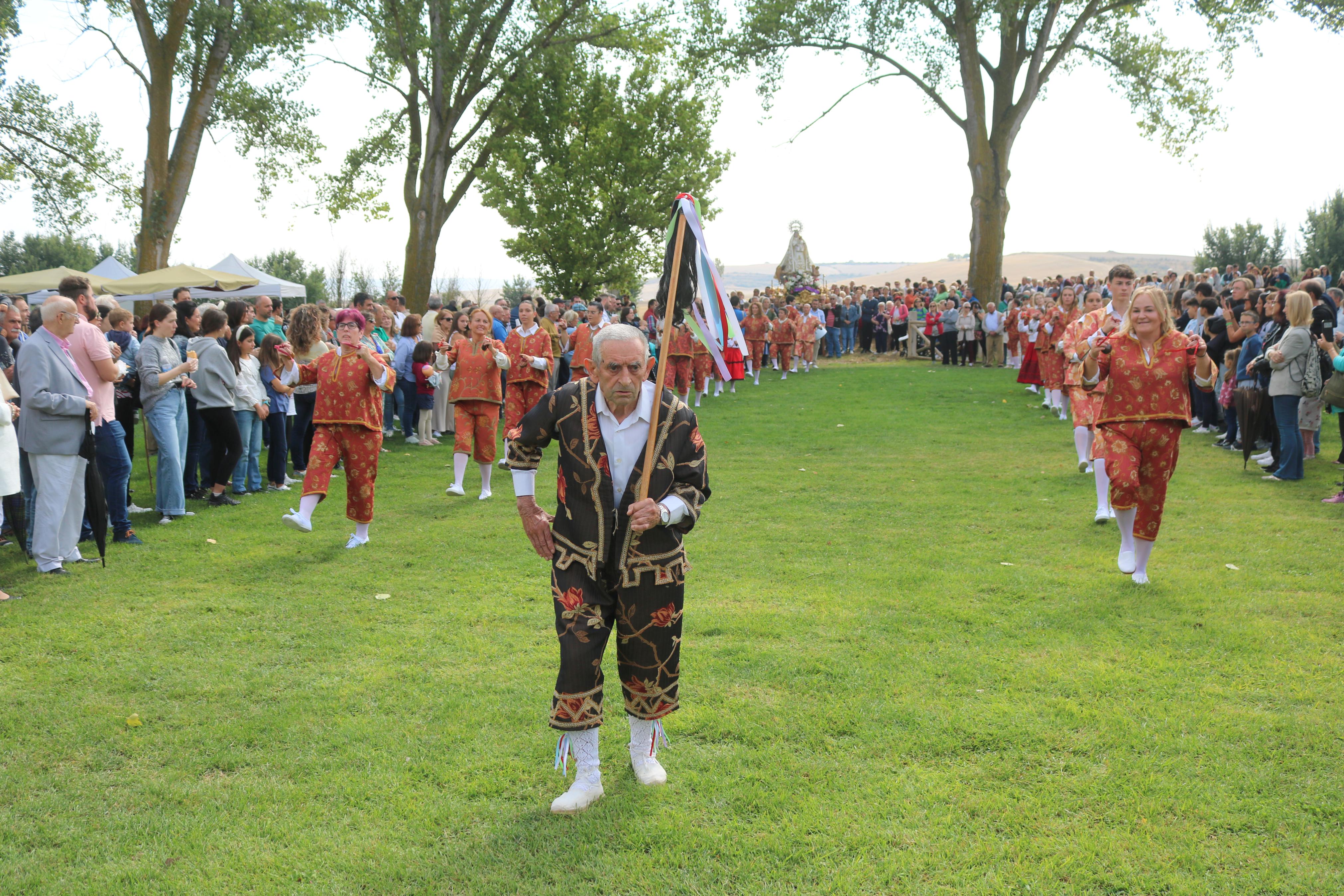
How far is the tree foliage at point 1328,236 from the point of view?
38.3 metres

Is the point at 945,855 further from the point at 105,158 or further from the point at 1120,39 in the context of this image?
the point at 1120,39

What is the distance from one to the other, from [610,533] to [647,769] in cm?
110

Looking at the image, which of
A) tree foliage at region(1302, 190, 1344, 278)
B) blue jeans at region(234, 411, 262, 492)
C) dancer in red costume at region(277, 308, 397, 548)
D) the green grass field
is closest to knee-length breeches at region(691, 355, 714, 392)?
blue jeans at region(234, 411, 262, 492)

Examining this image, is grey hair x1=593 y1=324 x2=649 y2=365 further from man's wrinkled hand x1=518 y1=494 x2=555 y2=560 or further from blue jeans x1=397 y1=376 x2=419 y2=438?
blue jeans x1=397 y1=376 x2=419 y2=438

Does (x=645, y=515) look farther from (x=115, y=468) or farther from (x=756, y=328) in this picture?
(x=756, y=328)

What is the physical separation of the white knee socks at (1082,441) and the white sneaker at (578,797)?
9004 mm

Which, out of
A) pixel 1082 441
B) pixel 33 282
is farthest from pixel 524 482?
pixel 33 282

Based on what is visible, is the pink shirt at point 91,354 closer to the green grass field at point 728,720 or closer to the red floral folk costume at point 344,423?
the green grass field at point 728,720

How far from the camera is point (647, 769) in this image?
4.37 metres

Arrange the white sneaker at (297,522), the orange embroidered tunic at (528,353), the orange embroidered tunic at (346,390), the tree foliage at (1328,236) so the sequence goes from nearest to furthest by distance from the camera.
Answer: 1. the white sneaker at (297,522)
2. the orange embroidered tunic at (346,390)
3. the orange embroidered tunic at (528,353)
4. the tree foliage at (1328,236)

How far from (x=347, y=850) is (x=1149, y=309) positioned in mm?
6280

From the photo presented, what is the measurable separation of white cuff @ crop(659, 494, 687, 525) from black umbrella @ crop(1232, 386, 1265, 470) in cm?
1050

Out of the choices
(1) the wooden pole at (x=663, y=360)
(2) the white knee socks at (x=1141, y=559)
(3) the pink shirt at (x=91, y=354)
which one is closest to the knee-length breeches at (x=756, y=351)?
(2) the white knee socks at (x=1141, y=559)

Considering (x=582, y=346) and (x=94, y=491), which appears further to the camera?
(x=582, y=346)
